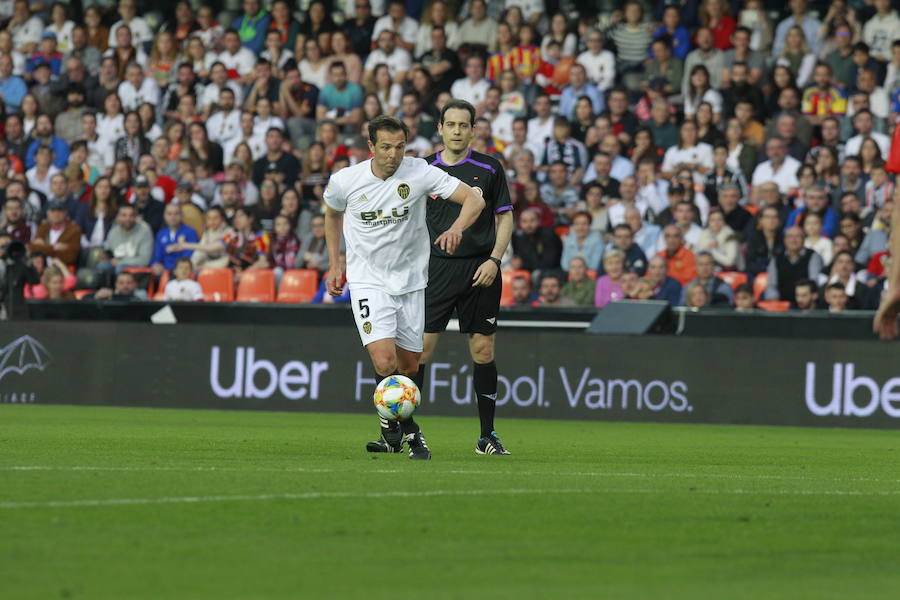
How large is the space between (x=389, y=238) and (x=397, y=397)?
1019mm

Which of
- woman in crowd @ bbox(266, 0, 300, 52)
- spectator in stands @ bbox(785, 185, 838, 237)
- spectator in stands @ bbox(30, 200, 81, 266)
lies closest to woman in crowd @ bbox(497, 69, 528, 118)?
woman in crowd @ bbox(266, 0, 300, 52)

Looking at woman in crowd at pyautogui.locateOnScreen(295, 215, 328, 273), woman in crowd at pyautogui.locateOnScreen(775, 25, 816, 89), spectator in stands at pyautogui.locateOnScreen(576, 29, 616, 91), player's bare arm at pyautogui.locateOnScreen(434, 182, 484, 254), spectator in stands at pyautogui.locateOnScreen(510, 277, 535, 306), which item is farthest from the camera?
spectator in stands at pyautogui.locateOnScreen(576, 29, 616, 91)

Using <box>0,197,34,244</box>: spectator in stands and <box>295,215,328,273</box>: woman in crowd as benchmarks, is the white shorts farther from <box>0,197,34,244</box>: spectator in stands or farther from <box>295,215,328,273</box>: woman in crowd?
<box>0,197,34,244</box>: spectator in stands

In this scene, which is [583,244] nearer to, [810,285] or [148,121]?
[810,285]

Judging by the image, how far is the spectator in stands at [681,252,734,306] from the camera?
1906 centimetres

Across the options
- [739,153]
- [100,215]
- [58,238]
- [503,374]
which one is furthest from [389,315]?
[100,215]

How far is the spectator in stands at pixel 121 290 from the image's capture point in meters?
21.4

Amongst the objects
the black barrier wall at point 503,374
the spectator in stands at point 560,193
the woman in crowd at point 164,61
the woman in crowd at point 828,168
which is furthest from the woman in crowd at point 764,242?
the woman in crowd at point 164,61

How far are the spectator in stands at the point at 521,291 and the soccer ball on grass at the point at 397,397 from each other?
31.1ft

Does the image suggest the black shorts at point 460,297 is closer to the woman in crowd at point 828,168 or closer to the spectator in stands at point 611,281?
the spectator in stands at point 611,281

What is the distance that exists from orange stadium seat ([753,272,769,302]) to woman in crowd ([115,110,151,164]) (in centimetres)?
1016

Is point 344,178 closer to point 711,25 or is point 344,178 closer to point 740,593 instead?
point 740,593

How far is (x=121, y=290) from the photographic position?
70.7 feet

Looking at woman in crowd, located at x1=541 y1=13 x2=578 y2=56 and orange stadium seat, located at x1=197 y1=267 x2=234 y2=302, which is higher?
woman in crowd, located at x1=541 y1=13 x2=578 y2=56
